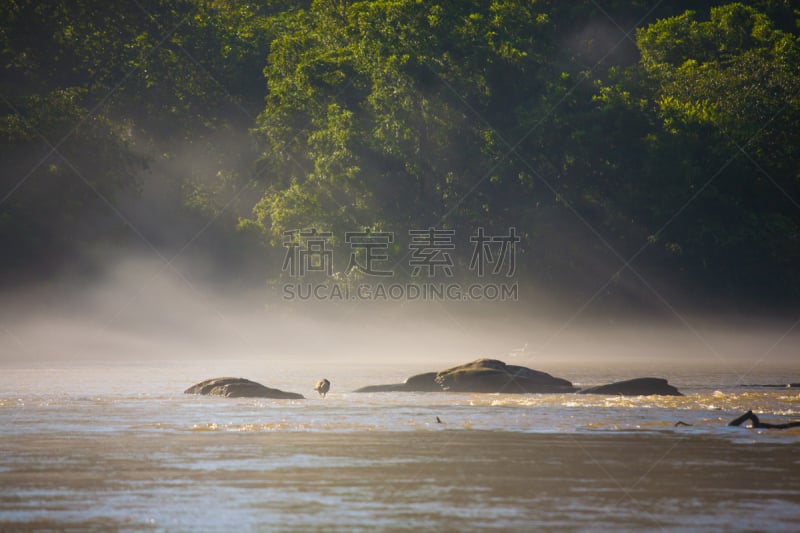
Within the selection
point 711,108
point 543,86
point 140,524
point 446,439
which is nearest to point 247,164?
point 543,86

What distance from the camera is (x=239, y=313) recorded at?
69312 mm

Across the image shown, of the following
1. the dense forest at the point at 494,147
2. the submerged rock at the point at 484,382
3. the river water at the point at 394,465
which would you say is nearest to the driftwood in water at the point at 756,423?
the river water at the point at 394,465

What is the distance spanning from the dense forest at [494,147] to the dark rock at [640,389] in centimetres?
3045

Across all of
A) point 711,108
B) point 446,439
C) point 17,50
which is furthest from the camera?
point 17,50

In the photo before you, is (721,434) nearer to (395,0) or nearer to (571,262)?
(571,262)

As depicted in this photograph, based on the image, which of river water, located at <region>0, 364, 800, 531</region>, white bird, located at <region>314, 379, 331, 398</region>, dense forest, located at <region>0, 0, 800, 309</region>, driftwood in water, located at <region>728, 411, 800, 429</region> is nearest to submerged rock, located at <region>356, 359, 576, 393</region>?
white bird, located at <region>314, 379, 331, 398</region>

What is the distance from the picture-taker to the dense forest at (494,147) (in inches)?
2297

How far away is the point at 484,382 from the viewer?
102ft

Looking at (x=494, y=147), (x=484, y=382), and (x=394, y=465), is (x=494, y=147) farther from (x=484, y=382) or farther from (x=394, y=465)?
(x=394, y=465)

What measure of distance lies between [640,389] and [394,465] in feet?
49.2

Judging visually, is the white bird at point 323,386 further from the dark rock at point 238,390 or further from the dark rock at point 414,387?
the dark rock at point 414,387

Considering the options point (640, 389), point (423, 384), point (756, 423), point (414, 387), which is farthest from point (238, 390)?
point (756, 423)

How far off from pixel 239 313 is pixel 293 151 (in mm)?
10268

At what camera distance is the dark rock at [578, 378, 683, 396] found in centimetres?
2911
